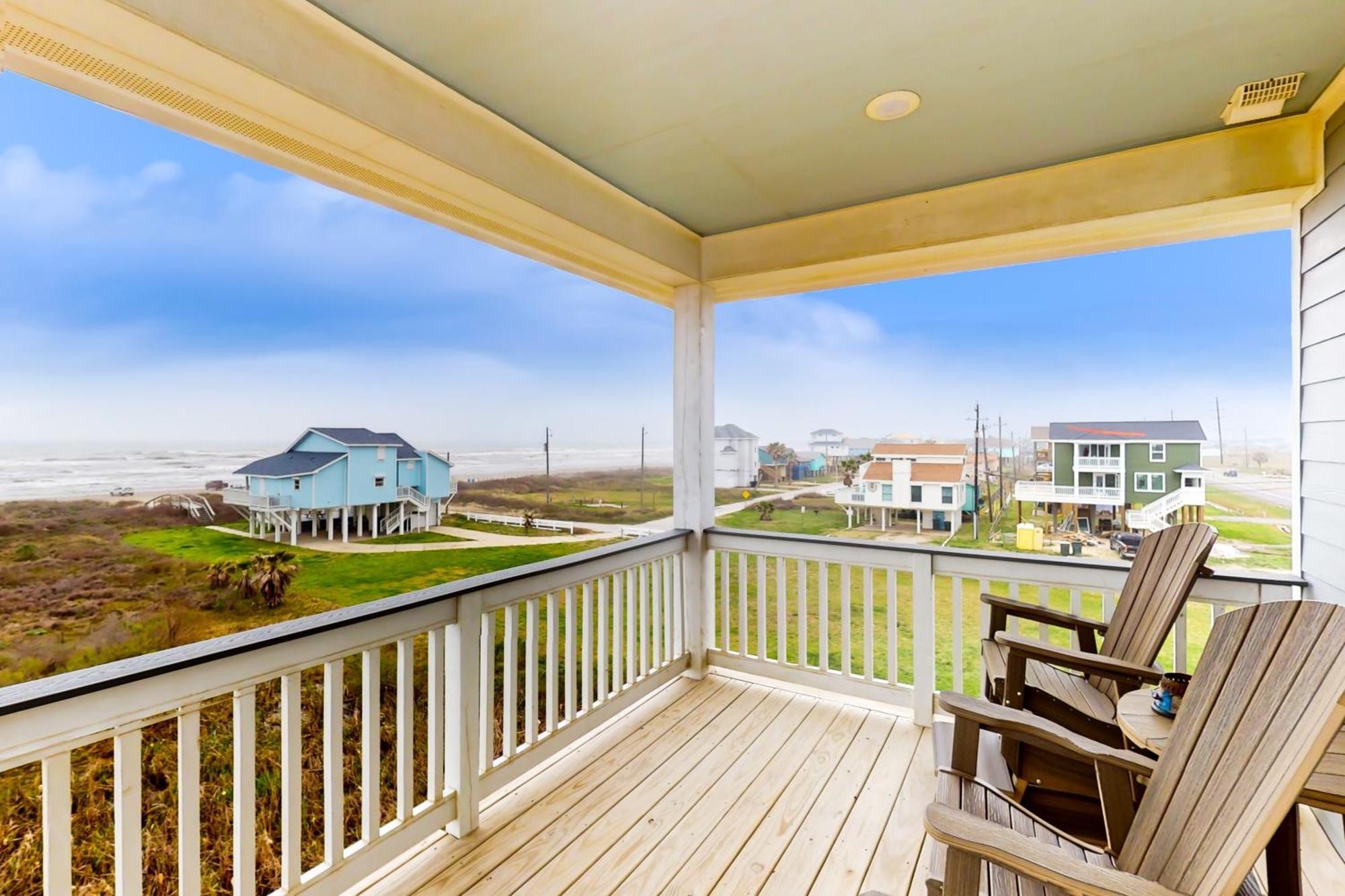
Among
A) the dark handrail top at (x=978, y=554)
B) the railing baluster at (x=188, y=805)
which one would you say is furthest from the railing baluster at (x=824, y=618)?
the railing baluster at (x=188, y=805)

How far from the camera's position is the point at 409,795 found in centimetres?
205

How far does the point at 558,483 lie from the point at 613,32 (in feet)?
6.17

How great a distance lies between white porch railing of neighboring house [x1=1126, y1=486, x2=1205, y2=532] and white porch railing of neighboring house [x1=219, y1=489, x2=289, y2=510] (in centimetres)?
353

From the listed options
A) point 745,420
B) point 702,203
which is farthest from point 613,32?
point 745,420

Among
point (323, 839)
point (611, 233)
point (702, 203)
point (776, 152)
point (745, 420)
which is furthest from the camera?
point (745, 420)

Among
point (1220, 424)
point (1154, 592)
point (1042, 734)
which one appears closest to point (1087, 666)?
point (1154, 592)

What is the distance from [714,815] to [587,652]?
95 centimetres

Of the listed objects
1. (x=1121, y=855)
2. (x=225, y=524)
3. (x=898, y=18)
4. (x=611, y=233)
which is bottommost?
(x=1121, y=855)

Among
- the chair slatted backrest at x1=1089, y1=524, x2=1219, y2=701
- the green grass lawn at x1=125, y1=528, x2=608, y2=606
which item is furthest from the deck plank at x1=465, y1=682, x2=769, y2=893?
the chair slatted backrest at x1=1089, y1=524, x2=1219, y2=701

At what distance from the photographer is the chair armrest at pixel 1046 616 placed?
242 cm

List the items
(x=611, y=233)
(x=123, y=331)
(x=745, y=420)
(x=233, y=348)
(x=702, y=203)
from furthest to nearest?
1. (x=745, y=420)
2. (x=702, y=203)
3. (x=611, y=233)
4. (x=233, y=348)
5. (x=123, y=331)

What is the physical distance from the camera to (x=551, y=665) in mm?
2693

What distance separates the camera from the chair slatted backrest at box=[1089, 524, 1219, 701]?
6.65ft

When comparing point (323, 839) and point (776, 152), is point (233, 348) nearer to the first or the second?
point (323, 839)
